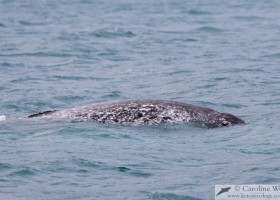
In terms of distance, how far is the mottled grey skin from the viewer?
17.6 m

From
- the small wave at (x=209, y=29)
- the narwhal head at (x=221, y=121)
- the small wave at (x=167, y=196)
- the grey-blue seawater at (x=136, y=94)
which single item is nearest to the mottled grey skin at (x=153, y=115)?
the narwhal head at (x=221, y=121)

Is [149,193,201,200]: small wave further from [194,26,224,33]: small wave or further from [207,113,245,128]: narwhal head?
[194,26,224,33]: small wave

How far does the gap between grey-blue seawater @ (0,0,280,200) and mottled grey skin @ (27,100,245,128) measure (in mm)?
275

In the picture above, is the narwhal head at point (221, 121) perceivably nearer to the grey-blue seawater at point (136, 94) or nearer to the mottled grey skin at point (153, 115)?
the mottled grey skin at point (153, 115)

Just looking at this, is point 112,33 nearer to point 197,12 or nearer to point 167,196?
point 197,12

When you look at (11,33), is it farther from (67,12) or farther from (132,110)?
(132,110)

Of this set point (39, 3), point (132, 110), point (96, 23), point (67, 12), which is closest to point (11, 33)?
point (96, 23)

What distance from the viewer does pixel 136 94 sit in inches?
900

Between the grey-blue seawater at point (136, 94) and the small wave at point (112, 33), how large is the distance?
45 millimetres

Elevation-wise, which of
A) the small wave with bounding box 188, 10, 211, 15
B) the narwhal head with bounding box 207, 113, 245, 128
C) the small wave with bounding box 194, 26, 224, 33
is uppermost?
the narwhal head with bounding box 207, 113, 245, 128

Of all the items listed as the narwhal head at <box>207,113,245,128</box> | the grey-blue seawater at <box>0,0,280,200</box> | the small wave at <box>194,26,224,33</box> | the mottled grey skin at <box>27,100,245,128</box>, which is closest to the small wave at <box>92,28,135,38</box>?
the grey-blue seawater at <box>0,0,280,200</box>

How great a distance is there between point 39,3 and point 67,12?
22.4 ft

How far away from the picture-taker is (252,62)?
1141 inches

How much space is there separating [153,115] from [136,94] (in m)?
5.11
